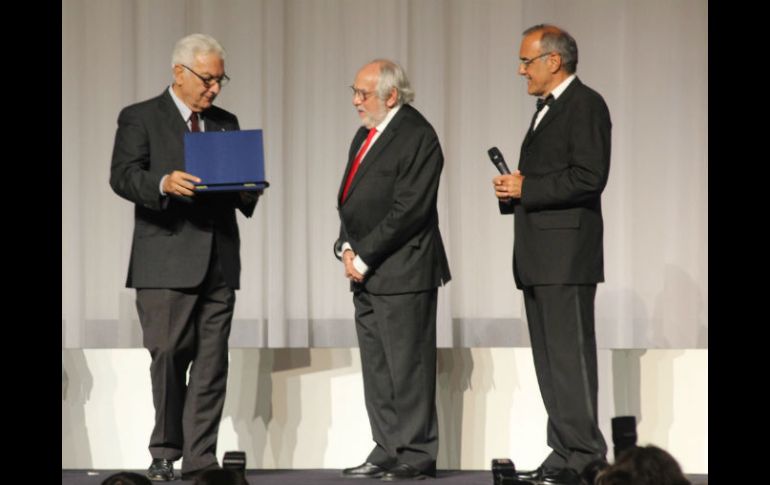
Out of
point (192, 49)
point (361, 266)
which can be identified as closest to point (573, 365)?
point (361, 266)

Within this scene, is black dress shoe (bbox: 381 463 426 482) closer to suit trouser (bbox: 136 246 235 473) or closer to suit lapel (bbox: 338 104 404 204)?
suit trouser (bbox: 136 246 235 473)

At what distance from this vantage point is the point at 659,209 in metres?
5.88

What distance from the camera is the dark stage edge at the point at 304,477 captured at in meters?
4.15

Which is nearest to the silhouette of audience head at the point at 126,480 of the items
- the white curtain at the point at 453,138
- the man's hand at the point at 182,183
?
the man's hand at the point at 182,183

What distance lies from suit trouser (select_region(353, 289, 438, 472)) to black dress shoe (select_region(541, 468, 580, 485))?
46cm

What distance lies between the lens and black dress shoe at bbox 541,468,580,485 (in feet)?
12.2

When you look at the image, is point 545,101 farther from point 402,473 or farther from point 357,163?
point 402,473

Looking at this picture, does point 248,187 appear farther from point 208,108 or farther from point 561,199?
point 561,199

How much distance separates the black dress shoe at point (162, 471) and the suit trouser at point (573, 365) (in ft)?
4.36

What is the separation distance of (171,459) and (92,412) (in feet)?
2.83

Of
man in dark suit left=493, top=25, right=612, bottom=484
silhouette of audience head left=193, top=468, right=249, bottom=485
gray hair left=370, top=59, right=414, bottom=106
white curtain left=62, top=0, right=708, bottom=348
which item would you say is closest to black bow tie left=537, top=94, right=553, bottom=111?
man in dark suit left=493, top=25, right=612, bottom=484

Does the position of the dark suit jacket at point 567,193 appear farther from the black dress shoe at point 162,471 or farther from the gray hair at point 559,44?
the black dress shoe at point 162,471

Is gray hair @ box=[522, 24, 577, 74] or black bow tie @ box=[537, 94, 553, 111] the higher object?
gray hair @ box=[522, 24, 577, 74]
